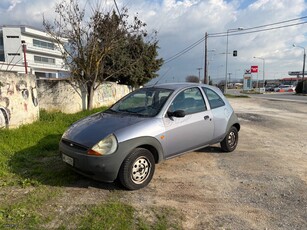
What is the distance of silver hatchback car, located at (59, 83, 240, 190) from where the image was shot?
11.9 ft

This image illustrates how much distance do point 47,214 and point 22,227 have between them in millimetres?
340

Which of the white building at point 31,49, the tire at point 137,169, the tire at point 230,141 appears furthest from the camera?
the white building at point 31,49

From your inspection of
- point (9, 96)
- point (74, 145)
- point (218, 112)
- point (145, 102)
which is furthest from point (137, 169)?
point (9, 96)

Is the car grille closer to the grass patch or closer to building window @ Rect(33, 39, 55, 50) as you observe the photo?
the grass patch

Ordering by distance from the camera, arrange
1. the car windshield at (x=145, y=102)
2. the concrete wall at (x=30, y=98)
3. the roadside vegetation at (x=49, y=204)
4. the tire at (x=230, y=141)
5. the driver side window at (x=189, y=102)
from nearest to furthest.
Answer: the roadside vegetation at (x=49, y=204) → the car windshield at (x=145, y=102) → the driver side window at (x=189, y=102) → the tire at (x=230, y=141) → the concrete wall at (x=30, y=98)

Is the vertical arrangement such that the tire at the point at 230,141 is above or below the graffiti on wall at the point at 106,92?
below

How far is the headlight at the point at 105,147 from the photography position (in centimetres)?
359

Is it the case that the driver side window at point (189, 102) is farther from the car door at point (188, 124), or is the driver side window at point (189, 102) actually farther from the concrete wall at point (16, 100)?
the concrete wall at point (16, 100)

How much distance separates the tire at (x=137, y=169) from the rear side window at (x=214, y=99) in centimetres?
195

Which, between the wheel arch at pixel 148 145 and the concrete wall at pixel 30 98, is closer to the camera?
the wheel arch at pixel 148 145

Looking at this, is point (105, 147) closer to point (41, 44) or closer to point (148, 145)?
point (148, 145)

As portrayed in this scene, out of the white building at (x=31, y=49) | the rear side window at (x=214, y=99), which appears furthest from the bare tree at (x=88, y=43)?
the white building at (x=31, y=49)

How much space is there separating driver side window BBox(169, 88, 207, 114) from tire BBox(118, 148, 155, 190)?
96cm

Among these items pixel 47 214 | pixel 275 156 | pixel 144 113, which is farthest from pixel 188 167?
pixel 47 214
